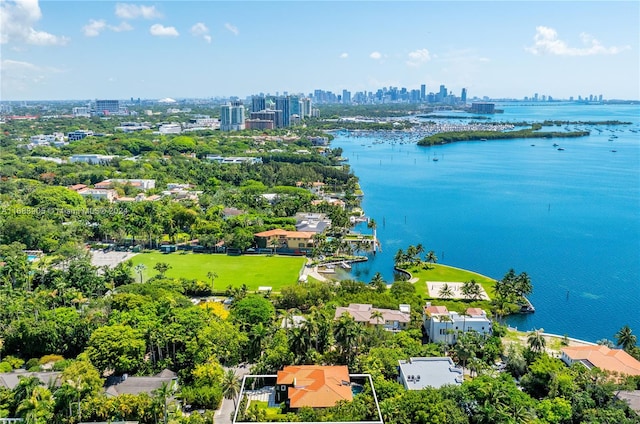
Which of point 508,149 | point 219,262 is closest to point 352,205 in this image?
point 219,262

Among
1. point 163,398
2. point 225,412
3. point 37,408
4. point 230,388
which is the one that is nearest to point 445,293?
point 230,388

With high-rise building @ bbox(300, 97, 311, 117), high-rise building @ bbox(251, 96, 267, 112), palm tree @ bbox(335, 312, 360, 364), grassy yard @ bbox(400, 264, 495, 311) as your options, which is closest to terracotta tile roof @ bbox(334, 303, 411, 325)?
palm tree @ bbox(335, 312, 360, 364)

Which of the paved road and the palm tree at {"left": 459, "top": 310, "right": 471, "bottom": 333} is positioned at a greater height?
the palm tree at {"left": 459, "top": 310, "right": 471, "bottom": 333}

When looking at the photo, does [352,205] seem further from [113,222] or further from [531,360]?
[531,360]

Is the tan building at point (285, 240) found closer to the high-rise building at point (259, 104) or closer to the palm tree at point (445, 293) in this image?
the palm tree at point (445, 293)

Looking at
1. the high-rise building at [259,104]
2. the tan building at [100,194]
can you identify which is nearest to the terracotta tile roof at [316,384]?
the tan building at [100,194]

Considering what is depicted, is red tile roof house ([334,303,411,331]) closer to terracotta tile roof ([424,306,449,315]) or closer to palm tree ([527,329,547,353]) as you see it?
terracotta tile roof ([424,306,449,315])

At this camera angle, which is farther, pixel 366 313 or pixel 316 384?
pixel 366 313

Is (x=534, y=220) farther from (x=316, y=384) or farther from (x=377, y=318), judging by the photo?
(x=316, y=384)
